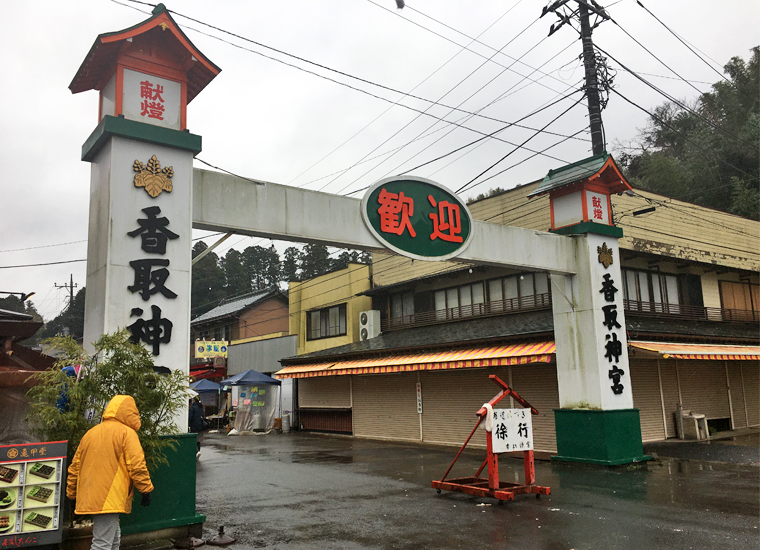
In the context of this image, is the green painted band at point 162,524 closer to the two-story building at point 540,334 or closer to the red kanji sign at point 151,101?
the red kanji sign at point 151,101

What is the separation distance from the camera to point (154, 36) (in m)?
8.42

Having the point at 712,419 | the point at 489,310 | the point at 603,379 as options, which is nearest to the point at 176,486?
the point at 603,379

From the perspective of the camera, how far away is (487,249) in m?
12.1

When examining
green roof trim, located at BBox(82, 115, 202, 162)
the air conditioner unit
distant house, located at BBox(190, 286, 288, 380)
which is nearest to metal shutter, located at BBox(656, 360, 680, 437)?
the air conditioner unit

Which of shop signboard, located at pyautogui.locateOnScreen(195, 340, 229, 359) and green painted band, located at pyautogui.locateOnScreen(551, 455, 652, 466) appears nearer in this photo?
green painted band, located at pyautogui.locateOnScreen(551, 455, 652, 466)

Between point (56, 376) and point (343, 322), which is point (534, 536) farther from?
point (343, 322)

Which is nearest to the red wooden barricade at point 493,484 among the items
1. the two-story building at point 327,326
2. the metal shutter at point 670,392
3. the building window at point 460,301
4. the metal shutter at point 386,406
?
the metal shutter at point 670,392

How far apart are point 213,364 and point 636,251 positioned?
26.0m

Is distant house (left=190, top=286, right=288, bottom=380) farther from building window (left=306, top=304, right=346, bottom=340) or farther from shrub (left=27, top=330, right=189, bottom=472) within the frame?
shrub (left=27, top=330, right=189, bottom=472)

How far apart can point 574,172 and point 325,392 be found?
15301 mm

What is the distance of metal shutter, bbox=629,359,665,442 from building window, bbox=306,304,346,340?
13825 millimetres

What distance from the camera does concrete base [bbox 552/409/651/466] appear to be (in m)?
12.4

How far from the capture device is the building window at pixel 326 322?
2795 cm

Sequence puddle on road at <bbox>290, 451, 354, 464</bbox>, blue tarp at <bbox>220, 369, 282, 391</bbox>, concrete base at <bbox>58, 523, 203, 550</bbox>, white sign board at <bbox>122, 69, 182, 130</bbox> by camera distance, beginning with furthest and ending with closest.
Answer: blue tarp at <bbox>220, 369, 282, 391</bbox> < puddle on road at <bbox>290, 451, 354, 464</bbox> < white sign board at <bbox>122, 69, 182, 130</bbox> < concrete base at <bbox>58, 523, 203, 550</bbox>
